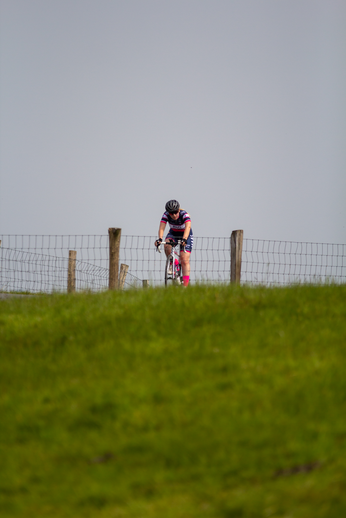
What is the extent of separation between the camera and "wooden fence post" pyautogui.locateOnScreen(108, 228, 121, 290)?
10.9 meters

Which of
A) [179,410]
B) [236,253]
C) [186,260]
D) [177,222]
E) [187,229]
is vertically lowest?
[179,410]

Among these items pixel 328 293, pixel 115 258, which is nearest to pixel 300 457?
pixel 328 293

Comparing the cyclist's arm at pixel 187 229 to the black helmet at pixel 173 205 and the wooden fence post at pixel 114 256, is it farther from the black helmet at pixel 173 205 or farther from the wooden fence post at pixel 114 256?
→ the wooden fence post at pixel 114 256

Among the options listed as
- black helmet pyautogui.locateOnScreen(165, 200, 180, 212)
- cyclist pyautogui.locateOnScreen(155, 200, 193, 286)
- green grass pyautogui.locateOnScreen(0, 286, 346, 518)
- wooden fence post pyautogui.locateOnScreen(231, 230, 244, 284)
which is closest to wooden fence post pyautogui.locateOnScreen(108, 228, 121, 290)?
cyclist pyautogui.locateOnScreen(155, 200, 193, 286)

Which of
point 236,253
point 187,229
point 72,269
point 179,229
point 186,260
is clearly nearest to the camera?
point 187,229

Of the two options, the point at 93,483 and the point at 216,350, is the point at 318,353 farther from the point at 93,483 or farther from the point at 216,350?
the point at 93,483

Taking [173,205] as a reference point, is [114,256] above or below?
below

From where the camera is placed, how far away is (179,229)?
11812 millimetres

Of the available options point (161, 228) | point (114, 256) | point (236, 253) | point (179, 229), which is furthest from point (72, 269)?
point (236, 253)

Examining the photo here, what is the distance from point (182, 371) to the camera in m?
5.24

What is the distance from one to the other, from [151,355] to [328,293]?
3183mm

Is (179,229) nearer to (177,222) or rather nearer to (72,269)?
(177,222)

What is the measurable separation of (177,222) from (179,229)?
0.19 metres

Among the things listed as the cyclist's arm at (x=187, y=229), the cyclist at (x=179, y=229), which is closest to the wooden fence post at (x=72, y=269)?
the cyclist at (x=179, y=229)
